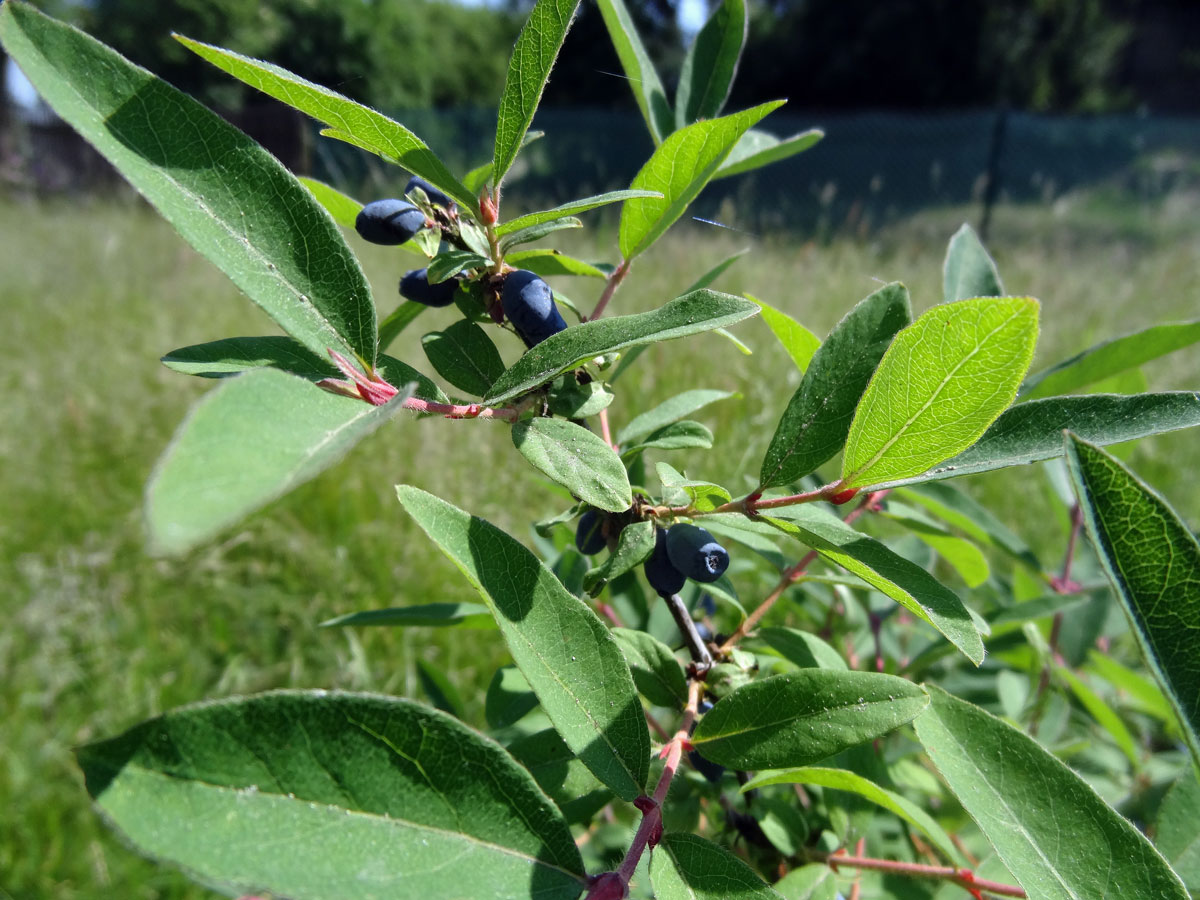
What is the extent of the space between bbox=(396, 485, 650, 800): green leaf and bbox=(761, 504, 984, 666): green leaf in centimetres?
13

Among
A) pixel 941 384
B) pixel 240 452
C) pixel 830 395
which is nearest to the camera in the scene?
pixel 240 452

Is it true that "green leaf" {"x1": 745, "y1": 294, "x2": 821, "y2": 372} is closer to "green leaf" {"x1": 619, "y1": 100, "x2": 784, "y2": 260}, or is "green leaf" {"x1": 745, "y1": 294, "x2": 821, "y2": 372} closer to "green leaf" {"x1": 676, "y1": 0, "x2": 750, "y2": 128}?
"green leaf" {"x1": 619, "y1": 100, "x2": 784, "y2": 260}

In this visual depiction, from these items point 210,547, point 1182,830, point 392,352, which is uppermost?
point 1182,830

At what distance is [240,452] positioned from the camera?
10.7 inches

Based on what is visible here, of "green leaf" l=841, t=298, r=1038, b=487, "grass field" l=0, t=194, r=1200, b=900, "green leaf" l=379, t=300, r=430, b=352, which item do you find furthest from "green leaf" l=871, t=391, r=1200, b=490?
"grass field" l=0, t=194, r=1200, b=900

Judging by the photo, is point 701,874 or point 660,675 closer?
point 701,874

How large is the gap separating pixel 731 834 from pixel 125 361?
124 inches

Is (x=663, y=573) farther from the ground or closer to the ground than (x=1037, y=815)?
farther from the ground

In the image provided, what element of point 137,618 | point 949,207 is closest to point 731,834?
point 137,618

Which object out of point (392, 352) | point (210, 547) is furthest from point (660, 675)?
point (392, 352)

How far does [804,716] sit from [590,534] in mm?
203

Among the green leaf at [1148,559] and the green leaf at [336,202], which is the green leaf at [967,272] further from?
the green leaf at [336,202]

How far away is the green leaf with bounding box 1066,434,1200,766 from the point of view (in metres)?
0.35

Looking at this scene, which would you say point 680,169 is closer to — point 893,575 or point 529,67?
point 529,67
